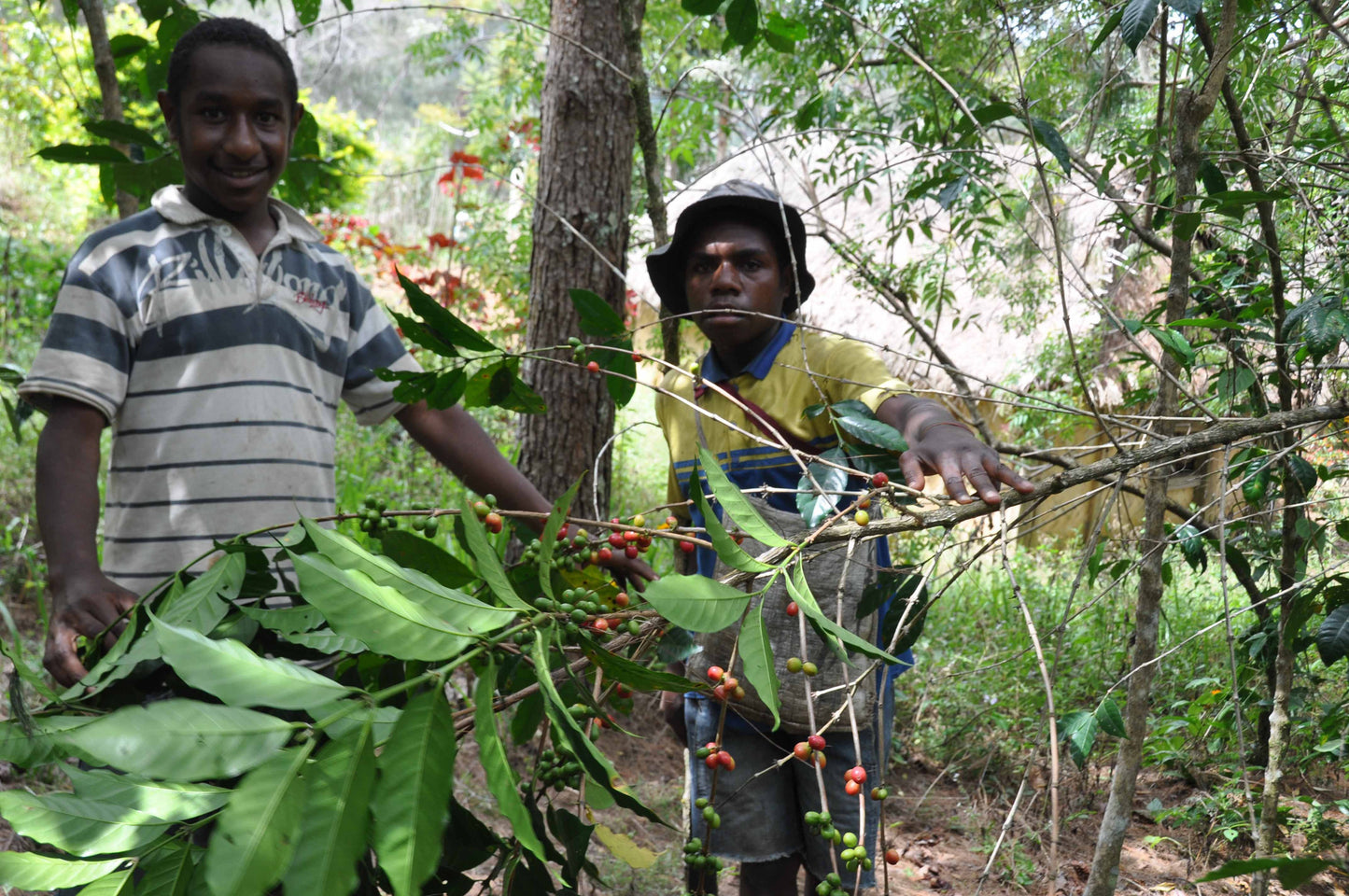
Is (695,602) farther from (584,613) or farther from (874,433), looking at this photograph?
(874,433)

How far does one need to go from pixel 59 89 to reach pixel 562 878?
748 centimetres

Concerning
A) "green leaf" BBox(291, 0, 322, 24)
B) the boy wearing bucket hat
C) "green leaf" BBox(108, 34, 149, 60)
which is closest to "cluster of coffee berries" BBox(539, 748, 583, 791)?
the boy wearing bucket hat

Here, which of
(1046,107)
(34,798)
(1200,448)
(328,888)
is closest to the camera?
(328,888)

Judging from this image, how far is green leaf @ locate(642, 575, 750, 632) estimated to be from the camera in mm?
729

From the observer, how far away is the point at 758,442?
1.82 metres

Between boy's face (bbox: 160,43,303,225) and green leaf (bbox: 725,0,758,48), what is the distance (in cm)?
87

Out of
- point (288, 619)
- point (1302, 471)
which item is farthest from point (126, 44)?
point (1302, 471)

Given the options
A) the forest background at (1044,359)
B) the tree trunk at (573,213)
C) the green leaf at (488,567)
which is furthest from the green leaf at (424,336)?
the tree trunk at (573,213)

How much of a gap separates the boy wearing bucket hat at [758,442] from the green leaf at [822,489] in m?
0.34

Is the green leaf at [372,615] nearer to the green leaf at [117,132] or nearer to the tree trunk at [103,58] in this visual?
the green leaf at [117,132]

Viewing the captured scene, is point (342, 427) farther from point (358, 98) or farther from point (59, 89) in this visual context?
point (358, 98)

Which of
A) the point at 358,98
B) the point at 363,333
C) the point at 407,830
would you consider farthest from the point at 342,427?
the point at 358,98

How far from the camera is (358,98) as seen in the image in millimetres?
25266

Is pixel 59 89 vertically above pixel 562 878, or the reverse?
pixel 59 89
